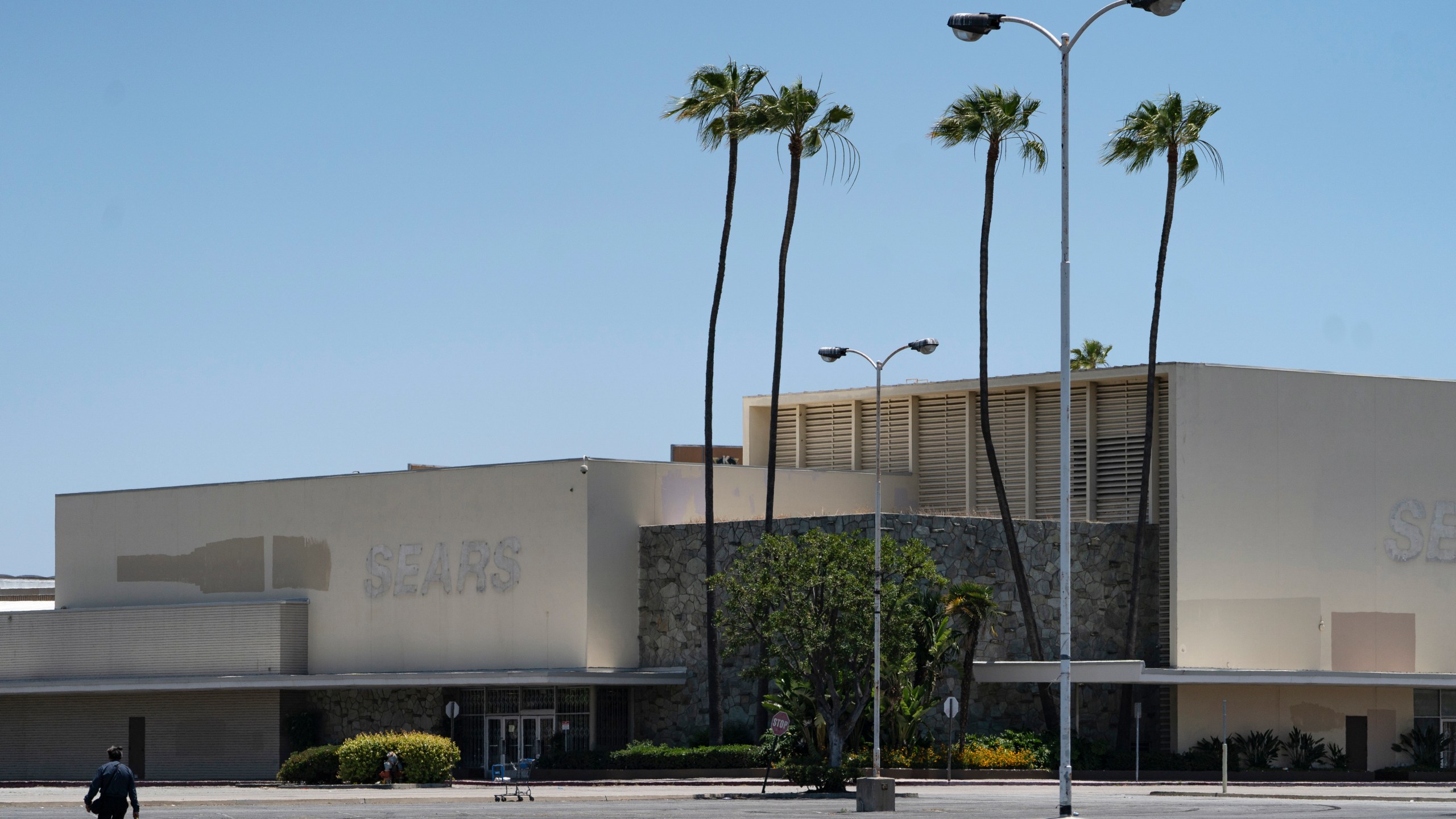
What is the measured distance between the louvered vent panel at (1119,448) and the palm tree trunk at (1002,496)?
3161mm

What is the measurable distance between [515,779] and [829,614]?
30.4 feet

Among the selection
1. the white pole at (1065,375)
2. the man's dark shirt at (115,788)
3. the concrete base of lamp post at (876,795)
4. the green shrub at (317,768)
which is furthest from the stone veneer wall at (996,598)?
the man's dark shirt at (115,788)

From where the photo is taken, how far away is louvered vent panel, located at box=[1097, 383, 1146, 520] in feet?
165

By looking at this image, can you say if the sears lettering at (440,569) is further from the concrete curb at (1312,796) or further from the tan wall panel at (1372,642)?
the tan wall panel at (1372,642)

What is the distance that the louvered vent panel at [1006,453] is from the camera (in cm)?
5312

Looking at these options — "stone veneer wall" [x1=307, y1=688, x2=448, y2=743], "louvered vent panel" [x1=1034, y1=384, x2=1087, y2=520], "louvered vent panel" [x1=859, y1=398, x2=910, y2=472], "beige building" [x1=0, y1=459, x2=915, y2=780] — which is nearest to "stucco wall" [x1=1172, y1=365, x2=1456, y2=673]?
"louvered vent panel" [x1=1034, y1=384, x2=1087, y2=520]

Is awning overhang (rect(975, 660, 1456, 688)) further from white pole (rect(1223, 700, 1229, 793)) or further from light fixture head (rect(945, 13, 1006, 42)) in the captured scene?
light fixture head (rect(945, 13, 1006, 42))

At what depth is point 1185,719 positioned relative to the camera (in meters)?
48.4

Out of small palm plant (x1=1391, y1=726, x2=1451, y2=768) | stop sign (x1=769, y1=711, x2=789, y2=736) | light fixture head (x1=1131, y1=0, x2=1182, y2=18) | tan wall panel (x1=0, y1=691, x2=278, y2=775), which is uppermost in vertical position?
light fixture head (x1=1131, y1=0, x2=1182, y2=18)

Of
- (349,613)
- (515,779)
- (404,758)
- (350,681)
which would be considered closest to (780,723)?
(515,779)

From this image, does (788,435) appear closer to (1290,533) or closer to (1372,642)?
(1290,533)

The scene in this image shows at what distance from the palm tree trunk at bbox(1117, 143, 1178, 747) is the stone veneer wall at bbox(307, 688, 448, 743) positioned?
19048 mm

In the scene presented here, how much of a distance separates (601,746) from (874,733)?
45.3 ft

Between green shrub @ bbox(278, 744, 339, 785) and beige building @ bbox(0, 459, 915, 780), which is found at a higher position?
beige building @ bbox(0, 459, 915, 780)
